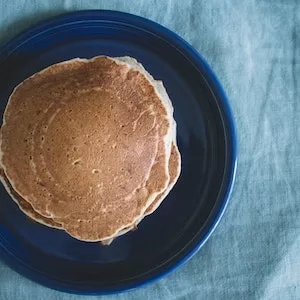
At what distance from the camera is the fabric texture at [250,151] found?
1.33m

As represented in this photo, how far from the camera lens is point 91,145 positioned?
3.89 feet

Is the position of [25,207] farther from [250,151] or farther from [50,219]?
[250,151]

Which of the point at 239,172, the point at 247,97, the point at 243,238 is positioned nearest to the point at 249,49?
the point at 247,97

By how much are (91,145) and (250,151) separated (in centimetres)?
32

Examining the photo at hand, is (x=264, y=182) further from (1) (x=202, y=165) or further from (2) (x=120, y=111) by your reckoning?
(2) (x=120, y=111)

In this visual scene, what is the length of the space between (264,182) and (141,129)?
28 cm

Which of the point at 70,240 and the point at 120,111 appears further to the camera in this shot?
the point at 70,240

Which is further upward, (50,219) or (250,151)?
(250,151)

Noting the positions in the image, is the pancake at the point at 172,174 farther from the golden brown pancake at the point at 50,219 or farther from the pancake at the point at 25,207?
the pancake at the point at 25,207

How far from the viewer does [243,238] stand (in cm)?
133

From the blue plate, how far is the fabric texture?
5 cm

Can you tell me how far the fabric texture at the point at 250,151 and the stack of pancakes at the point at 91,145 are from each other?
0.15 metres

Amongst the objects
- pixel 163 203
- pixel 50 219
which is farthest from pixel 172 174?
pixel 50 219

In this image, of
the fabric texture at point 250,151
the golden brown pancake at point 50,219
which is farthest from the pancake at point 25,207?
the fabric texture at point 250,151
